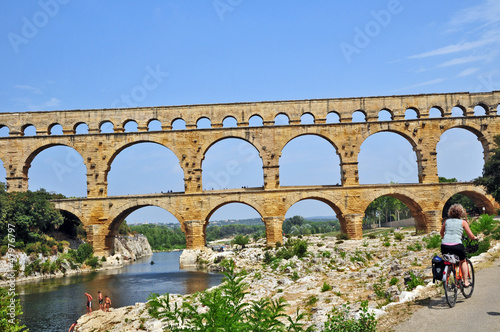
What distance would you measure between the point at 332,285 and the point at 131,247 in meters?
38.8

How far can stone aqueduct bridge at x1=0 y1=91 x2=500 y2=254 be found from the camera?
32.1 meters

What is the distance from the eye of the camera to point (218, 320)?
4.79 metres

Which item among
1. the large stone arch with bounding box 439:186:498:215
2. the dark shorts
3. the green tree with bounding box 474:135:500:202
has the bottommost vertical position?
the dark shorts

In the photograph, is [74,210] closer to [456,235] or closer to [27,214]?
[27,214]

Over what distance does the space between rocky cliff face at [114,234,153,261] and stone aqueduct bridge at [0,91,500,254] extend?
7420 mm

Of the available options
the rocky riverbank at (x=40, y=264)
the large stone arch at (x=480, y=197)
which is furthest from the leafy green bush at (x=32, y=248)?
the large stone arch at (x=480, y=197)

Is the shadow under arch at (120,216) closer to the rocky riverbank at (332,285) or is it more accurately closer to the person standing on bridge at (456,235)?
the rocky riverbank at (332,285)

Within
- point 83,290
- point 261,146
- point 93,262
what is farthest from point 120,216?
point 261,146

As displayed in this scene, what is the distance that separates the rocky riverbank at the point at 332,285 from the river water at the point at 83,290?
3.35 m

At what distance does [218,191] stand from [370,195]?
40.1 ft

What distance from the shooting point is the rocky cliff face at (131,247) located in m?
41.4

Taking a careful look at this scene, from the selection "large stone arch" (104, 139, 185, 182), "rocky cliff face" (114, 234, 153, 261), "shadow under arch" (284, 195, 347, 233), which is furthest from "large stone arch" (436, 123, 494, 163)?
"rocky cliff face" (114, 234, 153, 261)

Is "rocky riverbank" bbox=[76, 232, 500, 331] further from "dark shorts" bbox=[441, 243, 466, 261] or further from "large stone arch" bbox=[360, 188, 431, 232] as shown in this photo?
"large stone arch" bbox=[360, 188, 431, 232]

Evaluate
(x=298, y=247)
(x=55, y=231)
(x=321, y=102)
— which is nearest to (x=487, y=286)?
(x=298, y=247)
